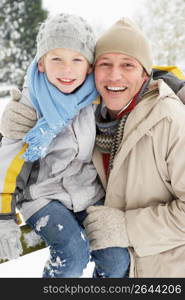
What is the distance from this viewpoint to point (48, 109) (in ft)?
4.63

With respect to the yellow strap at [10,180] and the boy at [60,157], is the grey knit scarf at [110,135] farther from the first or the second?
the yellow strap at [10,180]

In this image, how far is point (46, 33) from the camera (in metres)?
1.44

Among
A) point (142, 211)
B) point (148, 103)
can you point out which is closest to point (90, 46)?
point (148, 103)

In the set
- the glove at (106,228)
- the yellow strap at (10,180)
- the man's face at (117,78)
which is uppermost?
the man's face at (117,78)

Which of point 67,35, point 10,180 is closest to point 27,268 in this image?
point 10,180

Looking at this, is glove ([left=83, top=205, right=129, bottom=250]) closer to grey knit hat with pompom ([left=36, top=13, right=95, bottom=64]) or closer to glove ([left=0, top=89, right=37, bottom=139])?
glove ([left=0, top=89, right=37, bottom=139])

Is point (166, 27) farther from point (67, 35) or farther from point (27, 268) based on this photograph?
point (67, 35)

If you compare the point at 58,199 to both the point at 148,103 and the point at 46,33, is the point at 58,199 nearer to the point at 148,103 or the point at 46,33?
the point at 148,103

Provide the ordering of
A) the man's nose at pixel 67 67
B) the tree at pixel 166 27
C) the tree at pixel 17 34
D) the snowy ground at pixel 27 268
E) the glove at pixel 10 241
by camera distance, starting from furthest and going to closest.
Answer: the tree at pixel 17 34
the tree at pixel 166 27
the snowy ground at pixel 27 268
the man's nose at pixel 67 67
the glove at pixel 10 241

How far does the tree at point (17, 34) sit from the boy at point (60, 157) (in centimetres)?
999

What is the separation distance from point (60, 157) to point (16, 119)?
239 millimetres

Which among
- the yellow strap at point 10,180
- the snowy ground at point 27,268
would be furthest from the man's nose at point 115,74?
the snowy ground at point 27,268

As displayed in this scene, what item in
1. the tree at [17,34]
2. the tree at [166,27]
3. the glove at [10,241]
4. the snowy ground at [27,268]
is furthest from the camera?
the tree at [17,34]

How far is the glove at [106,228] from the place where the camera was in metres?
1.37
